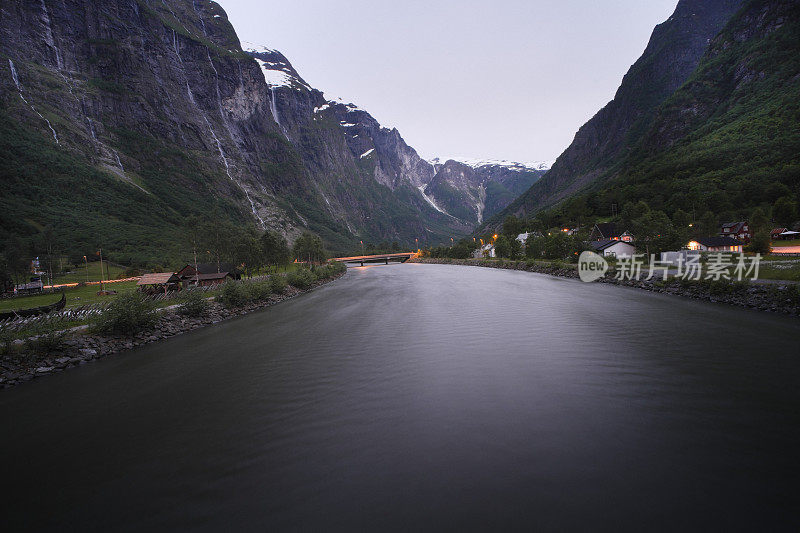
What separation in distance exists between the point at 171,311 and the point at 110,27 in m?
254

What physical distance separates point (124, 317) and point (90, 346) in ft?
11.2

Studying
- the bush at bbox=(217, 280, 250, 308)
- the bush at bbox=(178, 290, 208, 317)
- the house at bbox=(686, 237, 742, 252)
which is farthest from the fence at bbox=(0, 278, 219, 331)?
the house at bbox=(686, 237, 742, 252)

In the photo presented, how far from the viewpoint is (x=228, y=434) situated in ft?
36.8

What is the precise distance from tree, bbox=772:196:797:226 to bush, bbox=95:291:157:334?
118844 millimetres

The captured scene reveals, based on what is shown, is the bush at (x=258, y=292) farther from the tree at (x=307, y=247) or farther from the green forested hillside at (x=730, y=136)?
the green forested hillside at (x=730, y=136)

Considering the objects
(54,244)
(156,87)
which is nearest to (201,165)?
(156,87)

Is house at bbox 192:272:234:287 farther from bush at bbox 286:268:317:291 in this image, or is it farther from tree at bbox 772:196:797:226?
tree at bbox 772:196:797:226

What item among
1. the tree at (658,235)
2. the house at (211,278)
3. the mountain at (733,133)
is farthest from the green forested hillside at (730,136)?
the house at (211,278)

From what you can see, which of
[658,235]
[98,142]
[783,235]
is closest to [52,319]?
[658,235]

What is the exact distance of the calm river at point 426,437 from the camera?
734cm

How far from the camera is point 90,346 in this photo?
2200 centimetres

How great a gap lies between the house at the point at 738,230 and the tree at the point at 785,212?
18.3ft

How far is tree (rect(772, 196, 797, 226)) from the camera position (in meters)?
73.3

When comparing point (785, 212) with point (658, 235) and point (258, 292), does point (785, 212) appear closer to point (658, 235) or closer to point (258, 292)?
point (658, 235)
